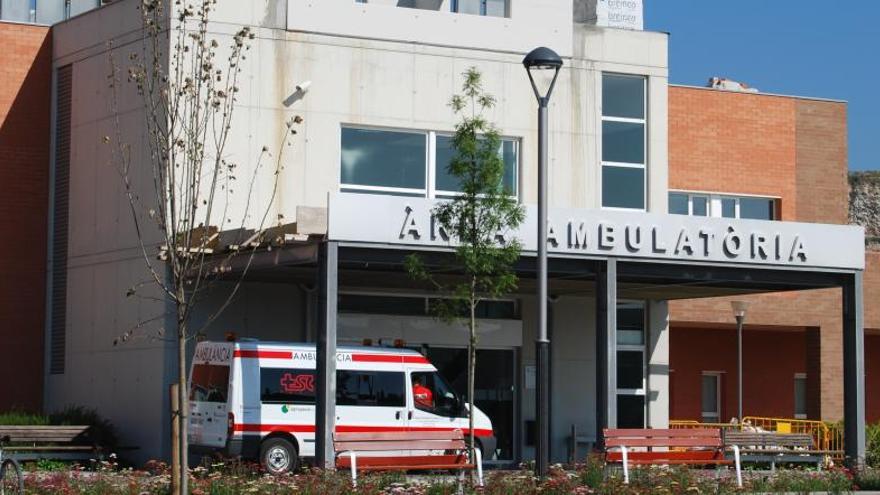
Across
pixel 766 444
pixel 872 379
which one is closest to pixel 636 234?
pixel 766 444

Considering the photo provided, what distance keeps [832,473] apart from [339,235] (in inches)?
307

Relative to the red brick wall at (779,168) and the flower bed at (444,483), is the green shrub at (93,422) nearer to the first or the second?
the flower bed at (444,483)

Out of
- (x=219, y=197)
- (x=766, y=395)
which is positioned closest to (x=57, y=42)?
(x=219, y=197)

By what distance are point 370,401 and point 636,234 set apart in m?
5.32

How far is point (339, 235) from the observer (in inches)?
931

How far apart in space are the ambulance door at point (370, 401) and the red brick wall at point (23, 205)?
7.98 m

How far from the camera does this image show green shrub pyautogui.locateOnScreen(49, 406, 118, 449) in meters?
28.9

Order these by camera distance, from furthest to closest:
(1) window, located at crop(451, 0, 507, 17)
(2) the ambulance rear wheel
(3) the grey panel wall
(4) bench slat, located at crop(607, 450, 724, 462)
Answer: (3) the grey panel wall < (1) window, located at crop(451, 0, 507, 17) < (2) the ambulance rear wheel < (4) bench slat, located at crop(607, 450, 724, 462)

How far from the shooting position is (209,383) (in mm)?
26297

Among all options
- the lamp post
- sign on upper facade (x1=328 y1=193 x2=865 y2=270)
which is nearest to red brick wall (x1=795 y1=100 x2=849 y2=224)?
sign on upper facade (x1=328 y1=193 x2=865 y2=270)

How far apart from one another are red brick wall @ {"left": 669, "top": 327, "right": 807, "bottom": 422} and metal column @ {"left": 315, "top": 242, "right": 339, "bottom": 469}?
18649 mm

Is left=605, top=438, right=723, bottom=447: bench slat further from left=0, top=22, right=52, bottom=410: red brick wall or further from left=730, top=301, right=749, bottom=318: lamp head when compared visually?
left=0, top=22, right=52, bottom=410: red brick wall

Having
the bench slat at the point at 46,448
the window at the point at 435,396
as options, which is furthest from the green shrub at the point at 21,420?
the window at the point at 435,396

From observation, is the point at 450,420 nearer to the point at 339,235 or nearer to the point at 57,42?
the point at 339,235
